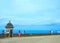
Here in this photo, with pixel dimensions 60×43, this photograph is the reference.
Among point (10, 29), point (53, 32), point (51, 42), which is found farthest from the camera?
point (53, 32)

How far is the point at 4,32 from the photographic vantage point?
94.9 ft

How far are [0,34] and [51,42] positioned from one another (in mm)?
11438

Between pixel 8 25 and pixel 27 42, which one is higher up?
pixel 8 25

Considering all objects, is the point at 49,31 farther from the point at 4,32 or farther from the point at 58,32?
the point at 4,32

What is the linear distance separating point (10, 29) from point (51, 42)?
1017cm

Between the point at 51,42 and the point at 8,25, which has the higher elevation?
the point at 8,25

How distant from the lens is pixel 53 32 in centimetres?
3891

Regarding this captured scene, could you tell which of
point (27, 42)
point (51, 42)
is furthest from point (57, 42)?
point (27, 42)

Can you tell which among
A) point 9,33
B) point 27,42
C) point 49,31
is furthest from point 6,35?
point 49,31

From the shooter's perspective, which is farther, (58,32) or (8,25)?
(58,32)

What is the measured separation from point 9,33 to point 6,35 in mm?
617

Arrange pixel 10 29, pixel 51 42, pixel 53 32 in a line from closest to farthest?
pixel 51 42, pixel 10 29, pixel 53 32

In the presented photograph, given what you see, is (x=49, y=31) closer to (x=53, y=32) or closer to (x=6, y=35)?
(x=53, y=32)

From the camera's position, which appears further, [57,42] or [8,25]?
[8,25]
